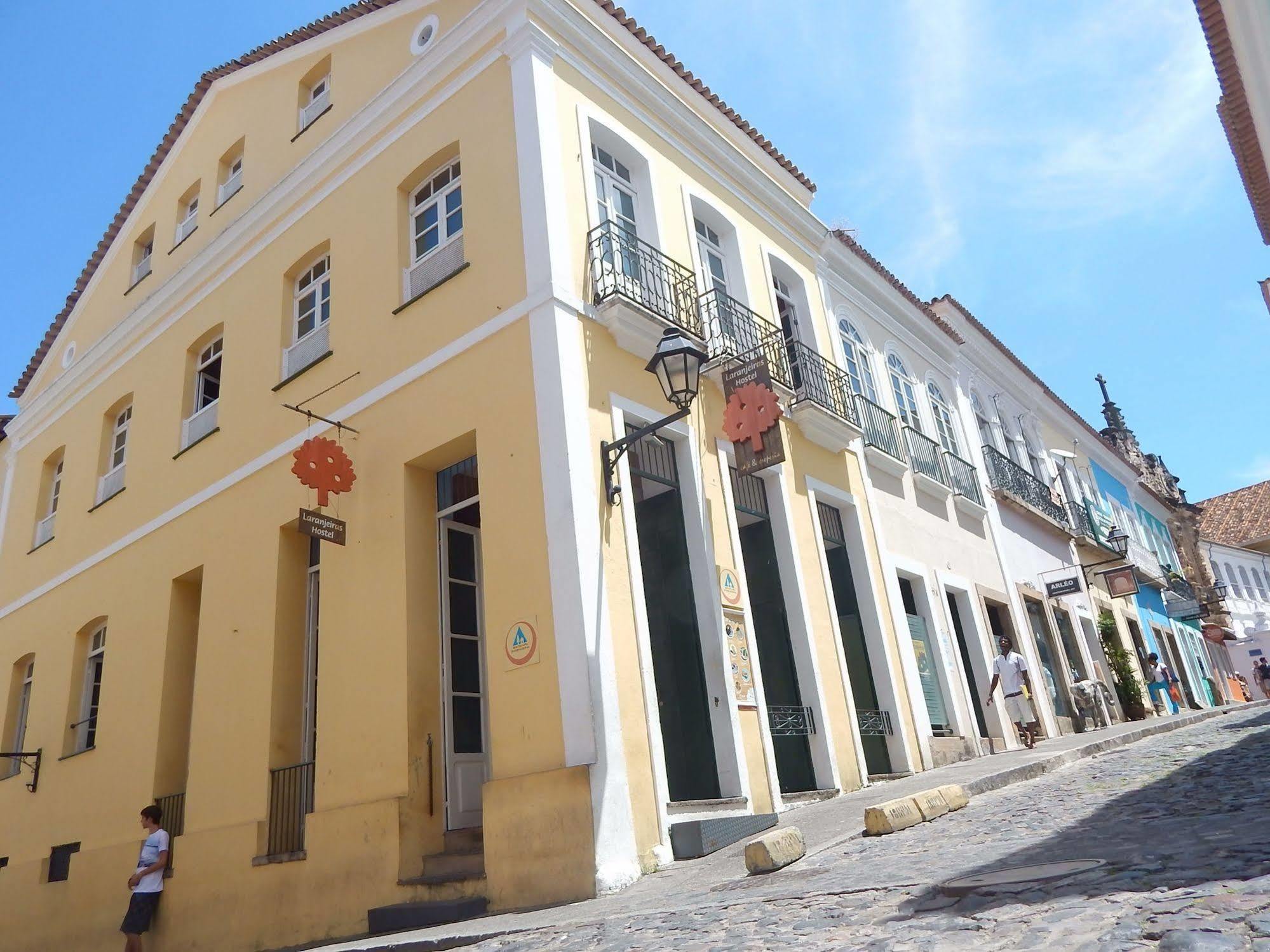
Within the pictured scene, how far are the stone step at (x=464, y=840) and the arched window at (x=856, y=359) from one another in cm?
825

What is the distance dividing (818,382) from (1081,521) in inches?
475

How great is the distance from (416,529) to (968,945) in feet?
20.6

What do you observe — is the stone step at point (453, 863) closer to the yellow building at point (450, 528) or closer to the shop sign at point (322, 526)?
the yellow building at point (450, 528)

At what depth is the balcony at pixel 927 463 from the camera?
1413cm

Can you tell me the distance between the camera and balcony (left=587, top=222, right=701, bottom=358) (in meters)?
8.40

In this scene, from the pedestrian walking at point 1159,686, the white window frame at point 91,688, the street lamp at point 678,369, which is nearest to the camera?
the street lamp at point 678,369

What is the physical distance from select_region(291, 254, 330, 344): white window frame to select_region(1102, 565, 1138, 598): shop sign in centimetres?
1613

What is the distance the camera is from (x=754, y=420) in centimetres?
900

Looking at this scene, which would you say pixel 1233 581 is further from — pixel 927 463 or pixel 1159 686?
pixel 927 463

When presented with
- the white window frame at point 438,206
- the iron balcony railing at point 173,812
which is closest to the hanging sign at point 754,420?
the white window frame at point 438,206

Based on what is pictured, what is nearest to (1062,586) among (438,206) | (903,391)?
(903,391)

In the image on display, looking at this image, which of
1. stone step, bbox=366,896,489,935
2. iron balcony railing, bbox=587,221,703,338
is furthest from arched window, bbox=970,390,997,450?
stone step, bbox=366,896,489,935

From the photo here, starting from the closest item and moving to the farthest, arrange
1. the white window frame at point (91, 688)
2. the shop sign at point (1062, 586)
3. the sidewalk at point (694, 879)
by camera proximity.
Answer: the sidewalk at point (694, 879)
the white window frame at point (91, 688)
the shop sign at point (1062, 586)

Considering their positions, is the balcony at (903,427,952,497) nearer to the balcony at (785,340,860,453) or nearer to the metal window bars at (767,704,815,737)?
the balcony at (785,340,860,453)
